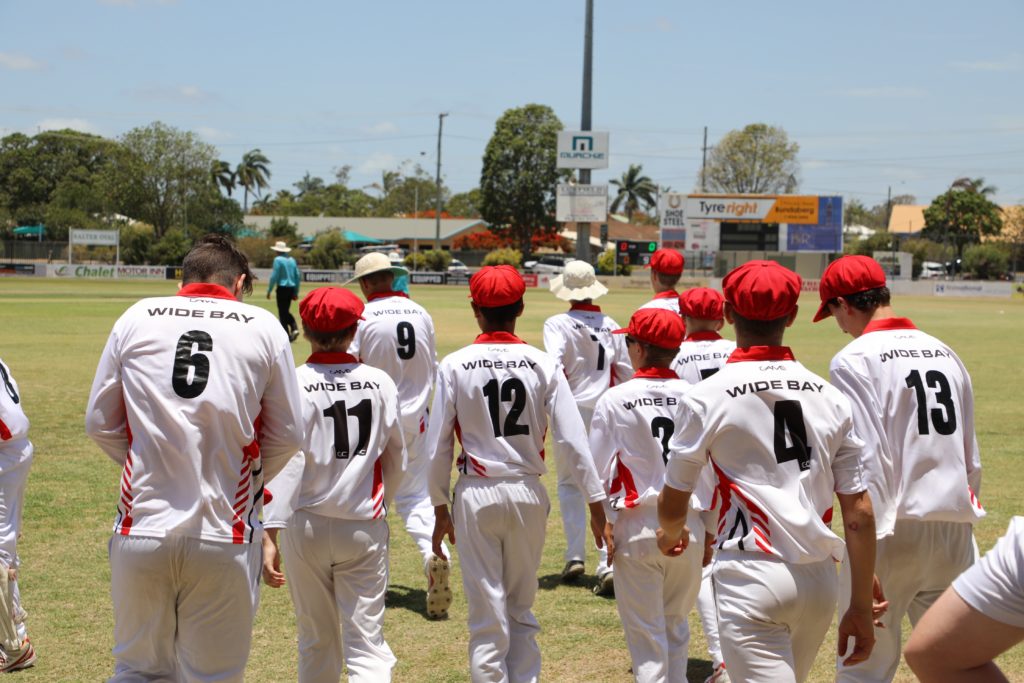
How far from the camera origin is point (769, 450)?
3814 mm

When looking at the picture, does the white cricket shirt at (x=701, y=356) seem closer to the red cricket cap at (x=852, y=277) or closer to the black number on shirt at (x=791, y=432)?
the red cricket cap at (x=852, y=277)

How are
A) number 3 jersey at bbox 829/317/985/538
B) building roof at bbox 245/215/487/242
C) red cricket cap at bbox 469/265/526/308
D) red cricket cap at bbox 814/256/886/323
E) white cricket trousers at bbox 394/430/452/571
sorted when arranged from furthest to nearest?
building roof at bbox 245/215/487/242
white cricket trousers at bbox 394/430/452/571
red cricket cap at bbox 469/265/526/308
red cricket cap at bbox 814/256/886/323
number 3 jersey at bbox 829/317/985/538

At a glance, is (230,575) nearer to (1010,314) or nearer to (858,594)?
(858,594)

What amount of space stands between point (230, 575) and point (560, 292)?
192 inches

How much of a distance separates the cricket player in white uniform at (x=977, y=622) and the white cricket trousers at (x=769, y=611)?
1140 mm

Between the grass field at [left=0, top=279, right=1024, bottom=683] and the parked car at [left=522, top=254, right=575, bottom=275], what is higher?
the parked car at [left=522, top=254, right=575, bottom=275]

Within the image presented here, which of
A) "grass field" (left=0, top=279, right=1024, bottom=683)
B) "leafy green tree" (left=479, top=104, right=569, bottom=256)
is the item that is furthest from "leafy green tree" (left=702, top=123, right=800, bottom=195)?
"grass field" (left=0, top=279, right=1024, bottom=683)

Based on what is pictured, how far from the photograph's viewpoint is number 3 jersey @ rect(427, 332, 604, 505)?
209 inches

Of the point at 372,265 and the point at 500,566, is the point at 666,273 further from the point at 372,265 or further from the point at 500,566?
the point at 500,566

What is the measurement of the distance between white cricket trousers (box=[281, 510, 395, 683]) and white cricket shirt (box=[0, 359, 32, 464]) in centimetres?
165

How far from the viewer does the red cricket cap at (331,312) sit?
519 centimetres

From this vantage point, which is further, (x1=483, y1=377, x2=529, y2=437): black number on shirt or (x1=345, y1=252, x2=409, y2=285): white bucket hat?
(x1=345, y1=252, x2=409, y2=285): white bucket hat

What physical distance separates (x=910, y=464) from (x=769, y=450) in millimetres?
1160

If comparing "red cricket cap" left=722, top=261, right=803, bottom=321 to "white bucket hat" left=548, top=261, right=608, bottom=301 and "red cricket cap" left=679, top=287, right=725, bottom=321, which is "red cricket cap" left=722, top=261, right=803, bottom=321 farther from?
"white bucket hat" left=548, top=261, right=608, bottom=301
